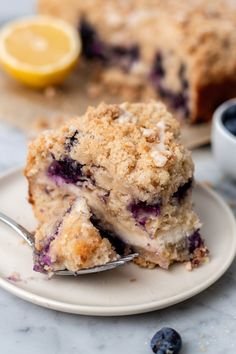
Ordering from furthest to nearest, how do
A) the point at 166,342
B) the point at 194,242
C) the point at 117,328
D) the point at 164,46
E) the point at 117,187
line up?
the point at 164,46 < the point at 194,242 < the point at 117,187 < the point at 117,328 < the point at 166,342

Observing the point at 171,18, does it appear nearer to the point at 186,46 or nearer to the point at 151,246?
the point at 186,46

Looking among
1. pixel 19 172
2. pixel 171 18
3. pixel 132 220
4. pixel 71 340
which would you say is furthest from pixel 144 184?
pixel 171 18

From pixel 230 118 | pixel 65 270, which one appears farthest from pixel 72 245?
pixel 230 118

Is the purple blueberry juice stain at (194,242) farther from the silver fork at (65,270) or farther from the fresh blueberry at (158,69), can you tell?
the fresh blueberry at (158,69)

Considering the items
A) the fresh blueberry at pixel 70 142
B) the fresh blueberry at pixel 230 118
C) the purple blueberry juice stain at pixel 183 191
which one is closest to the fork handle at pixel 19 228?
the fresh blueberry at pixel 70 142

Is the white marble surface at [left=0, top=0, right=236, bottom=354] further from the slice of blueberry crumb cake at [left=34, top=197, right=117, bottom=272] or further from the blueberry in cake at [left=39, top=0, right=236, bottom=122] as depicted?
the blueberry in cake at [left=39, top=0, right=236, bottom=122]

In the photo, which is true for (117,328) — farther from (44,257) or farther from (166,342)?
(44,257)
